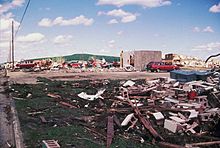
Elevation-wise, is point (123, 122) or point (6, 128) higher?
point (123, 122)

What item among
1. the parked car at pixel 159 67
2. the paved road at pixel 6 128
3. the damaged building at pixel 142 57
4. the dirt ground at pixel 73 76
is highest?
the damaged building at pixel 142 57

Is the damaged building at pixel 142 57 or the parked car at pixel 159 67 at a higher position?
the damaged building at pixel 142 57

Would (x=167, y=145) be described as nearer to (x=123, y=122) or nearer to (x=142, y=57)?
(x=123, y=122)

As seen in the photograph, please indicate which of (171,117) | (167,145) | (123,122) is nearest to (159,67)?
(171,117)

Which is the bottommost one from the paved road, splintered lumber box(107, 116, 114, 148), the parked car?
the paved road

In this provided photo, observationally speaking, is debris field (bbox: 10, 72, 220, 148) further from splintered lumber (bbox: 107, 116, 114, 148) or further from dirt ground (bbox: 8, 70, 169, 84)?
dirt ground (bbox: 8, 70, 169, 84)

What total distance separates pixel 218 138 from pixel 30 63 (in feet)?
174

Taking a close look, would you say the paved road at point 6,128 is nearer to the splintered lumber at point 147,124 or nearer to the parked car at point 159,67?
the splintered lumber at point 147,124

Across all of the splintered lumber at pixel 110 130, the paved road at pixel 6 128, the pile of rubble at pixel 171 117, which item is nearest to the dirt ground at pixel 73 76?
the paved road at pixel 6 128

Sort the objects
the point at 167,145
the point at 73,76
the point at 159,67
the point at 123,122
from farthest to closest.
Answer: the point at 159,67, the point at 73,76, the point at 123,122, the point at 167,145

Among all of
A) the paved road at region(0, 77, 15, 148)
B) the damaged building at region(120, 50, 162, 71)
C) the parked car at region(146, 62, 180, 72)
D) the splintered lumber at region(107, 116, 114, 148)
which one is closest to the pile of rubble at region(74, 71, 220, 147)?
the splintered lumber at region(107, 116, 114, 148)

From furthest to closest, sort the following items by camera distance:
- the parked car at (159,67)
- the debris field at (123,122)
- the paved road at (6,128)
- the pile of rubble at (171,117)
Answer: the parked car at (159,67)
the pile of rubble at (171,117)
the paved road at (6,128)
the debris field at (123,122)

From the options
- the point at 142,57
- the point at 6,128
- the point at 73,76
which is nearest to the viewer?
the point at 6,128

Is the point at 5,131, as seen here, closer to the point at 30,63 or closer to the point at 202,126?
the point at 202,126
